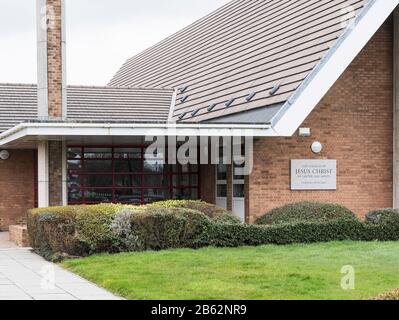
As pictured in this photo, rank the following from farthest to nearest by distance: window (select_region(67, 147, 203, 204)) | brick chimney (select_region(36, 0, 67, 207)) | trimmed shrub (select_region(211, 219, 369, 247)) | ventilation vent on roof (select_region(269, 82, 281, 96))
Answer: window (select_region(67, 147, 203, 204)) < ventilation vent on roof (select_region(269, 82, 281, 96)) < brick chimney (select_region(36, 0, 67, 207)) < trimmed shrub (select_region(211, 219, 369, 247))

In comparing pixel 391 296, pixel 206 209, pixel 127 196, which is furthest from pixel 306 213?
pixel 391 296

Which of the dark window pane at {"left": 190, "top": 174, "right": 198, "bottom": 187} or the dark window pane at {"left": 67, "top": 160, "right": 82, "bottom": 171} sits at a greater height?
the dark window pane at {"left": 67, "top": 160, "right": 82, "bottom": 171}

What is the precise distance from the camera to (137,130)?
1903cm

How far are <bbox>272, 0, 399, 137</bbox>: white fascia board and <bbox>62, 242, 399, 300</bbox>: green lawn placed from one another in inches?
144

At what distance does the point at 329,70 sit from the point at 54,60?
7.13m

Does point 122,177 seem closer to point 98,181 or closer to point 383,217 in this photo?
point 98,181

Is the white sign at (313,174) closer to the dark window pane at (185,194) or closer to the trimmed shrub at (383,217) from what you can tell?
the trimmed shrub at (383,217)

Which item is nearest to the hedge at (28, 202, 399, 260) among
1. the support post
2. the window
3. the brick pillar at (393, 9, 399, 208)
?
the support post

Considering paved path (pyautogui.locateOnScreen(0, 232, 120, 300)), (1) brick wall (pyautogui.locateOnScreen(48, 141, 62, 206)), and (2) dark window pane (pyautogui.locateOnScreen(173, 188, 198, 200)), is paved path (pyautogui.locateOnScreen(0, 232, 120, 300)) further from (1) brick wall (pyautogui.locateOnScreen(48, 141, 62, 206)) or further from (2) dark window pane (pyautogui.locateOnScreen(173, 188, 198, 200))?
(2) dark window pane (pyautogui.locateOnScreen(173, 188, 198, 200))

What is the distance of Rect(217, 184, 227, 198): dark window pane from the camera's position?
73.8 ft

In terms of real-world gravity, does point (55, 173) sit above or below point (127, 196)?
above
